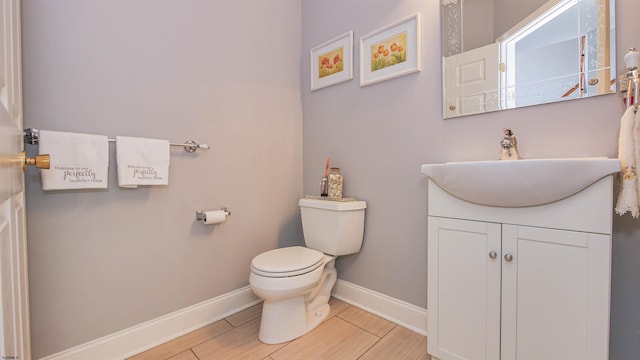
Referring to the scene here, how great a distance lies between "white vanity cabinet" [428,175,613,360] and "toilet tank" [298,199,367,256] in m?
0.51

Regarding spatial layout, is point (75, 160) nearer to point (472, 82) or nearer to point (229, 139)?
point (229, 139)

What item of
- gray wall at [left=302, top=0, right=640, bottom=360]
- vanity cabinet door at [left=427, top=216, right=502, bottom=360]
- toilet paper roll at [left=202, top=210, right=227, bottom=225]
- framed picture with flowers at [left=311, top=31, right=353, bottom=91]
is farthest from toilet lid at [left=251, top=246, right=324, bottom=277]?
framed picture with flowers at [left=311, top=31, right=353, bottom=91]

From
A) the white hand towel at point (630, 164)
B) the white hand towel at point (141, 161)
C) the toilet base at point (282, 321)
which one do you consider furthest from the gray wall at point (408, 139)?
the white hand towel at point (141, 161)

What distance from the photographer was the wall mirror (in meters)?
1.01

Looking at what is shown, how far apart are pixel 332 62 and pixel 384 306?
1.60 meters

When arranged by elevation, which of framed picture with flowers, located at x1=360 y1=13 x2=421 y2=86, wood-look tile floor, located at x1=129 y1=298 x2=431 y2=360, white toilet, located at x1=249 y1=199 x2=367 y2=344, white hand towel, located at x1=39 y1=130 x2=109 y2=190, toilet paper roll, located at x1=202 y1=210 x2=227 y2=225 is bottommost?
wood-look tile floor, located at x1=129 y1=298 x2=431 y2=360

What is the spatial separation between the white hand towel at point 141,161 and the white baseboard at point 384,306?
1.28m

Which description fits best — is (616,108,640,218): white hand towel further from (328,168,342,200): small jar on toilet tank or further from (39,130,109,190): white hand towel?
(39,130,109,190): white hand towel

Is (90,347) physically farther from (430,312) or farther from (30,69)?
(430,312)

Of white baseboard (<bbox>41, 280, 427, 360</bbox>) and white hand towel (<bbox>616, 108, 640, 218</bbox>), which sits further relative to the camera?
white baseboard (<bbox>41, 280, 427, 360</bbox>)

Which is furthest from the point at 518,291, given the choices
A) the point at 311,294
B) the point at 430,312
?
the point at 311,294

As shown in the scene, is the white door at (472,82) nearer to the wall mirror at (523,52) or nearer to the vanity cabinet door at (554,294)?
the wall mirror at (523,52)

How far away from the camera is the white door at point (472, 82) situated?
1.24 m

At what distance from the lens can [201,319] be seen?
154 cm
